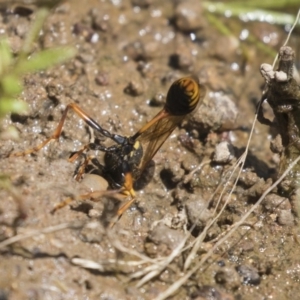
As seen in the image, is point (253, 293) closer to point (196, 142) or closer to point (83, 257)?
point (83, 257)

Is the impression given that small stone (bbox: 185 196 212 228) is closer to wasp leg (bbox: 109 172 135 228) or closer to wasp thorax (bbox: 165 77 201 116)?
wasp leg (bbox: 109 172 135 228)

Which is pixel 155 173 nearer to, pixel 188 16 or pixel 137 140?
pixel 137 140

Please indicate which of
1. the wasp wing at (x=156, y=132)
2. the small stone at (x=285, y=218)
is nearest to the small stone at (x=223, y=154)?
the wasp wing at (x=156, y=132)

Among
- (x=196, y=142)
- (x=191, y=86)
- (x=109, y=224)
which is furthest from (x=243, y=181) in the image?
(x=109, y=224)

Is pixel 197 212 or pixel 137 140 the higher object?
pixel 137 140

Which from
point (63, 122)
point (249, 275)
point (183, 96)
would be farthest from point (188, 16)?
point (249, 275)

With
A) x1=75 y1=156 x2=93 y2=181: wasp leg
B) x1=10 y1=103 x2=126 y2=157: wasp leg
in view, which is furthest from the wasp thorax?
x1=75 y1=156 x2=93 y2=181: wasp leg
